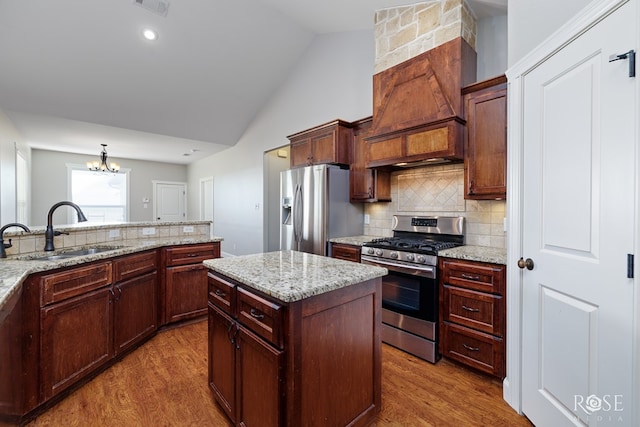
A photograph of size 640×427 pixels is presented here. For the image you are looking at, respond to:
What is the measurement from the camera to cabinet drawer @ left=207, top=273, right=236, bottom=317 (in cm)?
150

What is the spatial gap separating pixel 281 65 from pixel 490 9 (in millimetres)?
3167

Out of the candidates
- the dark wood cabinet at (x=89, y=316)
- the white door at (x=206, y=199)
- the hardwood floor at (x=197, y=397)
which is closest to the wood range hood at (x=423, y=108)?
the hardwood floor at (x=197, y=397)

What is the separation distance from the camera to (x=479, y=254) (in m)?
2.20

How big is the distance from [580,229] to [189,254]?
3050 mm

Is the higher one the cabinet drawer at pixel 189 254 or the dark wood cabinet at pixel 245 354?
the cabinet drawer at pixel 189 254

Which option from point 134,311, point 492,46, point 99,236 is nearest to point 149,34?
point 99,236

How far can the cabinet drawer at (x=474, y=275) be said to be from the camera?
204 cm

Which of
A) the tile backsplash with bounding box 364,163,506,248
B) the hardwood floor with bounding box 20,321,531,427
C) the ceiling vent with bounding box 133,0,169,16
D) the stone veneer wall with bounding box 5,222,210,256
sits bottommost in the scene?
the hardwood floor with bounding box 20,321,531,427

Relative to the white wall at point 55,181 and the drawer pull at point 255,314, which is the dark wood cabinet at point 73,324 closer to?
the drawer pull at point 255,314

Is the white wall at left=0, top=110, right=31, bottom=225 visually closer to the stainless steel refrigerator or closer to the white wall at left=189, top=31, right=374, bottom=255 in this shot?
the white wall at left=189, top=31, right=374, bottom=255

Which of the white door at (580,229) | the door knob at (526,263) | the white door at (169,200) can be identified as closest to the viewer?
the white door at (580,229)

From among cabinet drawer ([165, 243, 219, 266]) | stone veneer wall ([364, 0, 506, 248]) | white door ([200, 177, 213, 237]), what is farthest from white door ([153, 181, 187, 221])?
stone veneer wall ([364, 0, 506, 248])

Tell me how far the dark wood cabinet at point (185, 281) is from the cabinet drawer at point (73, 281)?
675 mm

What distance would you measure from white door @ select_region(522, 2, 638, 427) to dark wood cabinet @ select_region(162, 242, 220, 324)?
2.83 m
